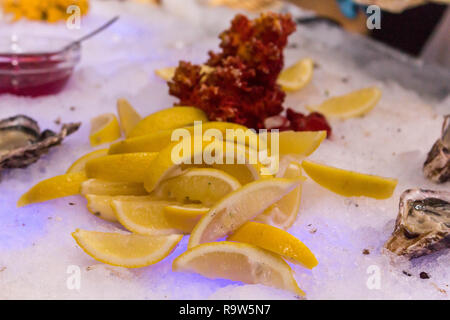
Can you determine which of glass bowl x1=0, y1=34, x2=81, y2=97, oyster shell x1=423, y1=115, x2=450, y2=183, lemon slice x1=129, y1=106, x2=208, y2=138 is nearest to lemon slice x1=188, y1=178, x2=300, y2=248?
lemon slice x1=129, y1=106, x2=208, y2=138

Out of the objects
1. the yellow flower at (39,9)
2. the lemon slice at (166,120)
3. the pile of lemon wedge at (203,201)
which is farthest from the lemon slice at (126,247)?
the yellow flower at (39,9)

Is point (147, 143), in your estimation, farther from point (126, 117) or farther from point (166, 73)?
point (166, 73)

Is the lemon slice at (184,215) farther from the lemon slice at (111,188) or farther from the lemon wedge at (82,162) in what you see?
the lemon wedge at (82,162)

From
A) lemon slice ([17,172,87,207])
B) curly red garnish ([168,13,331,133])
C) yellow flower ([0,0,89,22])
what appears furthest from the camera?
yellow flower ([0,0,89,22])

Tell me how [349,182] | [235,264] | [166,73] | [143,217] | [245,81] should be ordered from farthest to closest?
[166,73] < [245,81] < [349,182] < [143,217] < [235,264]

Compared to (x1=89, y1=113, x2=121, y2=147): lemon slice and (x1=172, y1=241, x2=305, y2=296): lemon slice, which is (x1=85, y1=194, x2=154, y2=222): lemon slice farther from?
(x1=89, y1=113, x2=121, y2=147): lemon slice

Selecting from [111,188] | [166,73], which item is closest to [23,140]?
[111,188]
